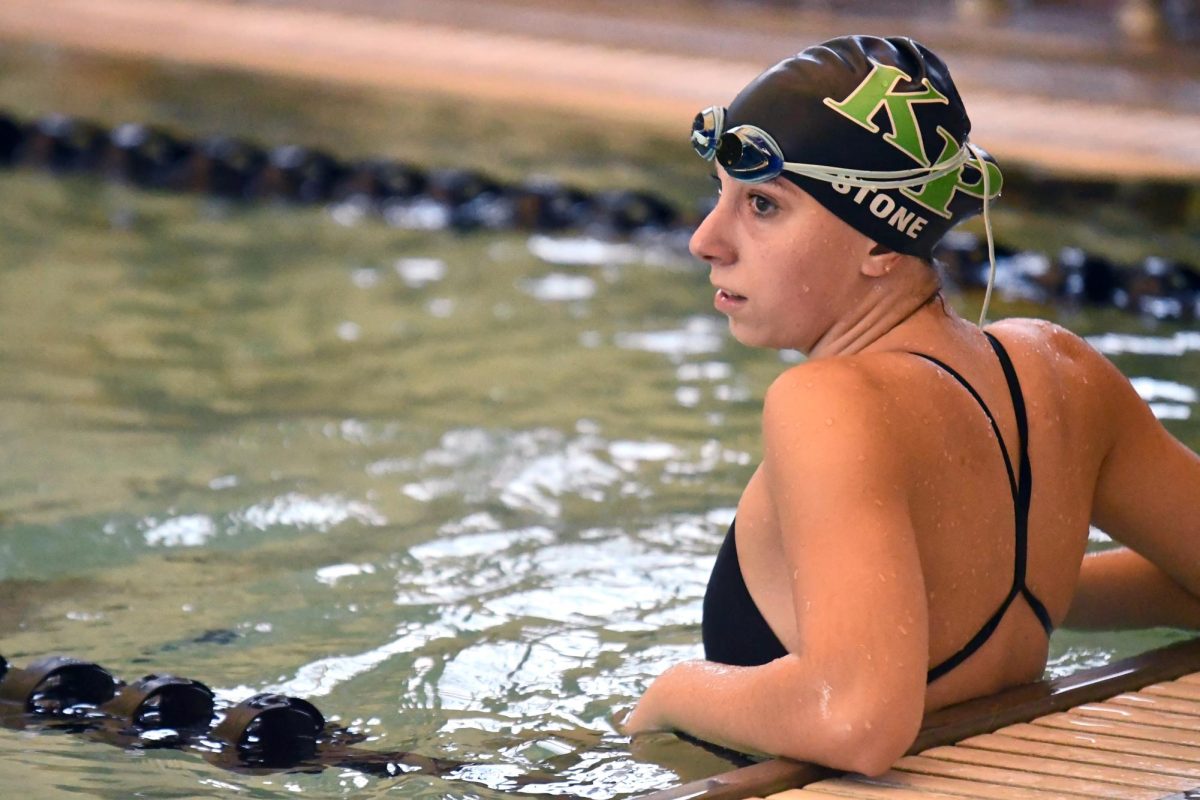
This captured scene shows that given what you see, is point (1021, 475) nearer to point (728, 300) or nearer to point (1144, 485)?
point (1144, 485)

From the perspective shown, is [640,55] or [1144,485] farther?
[640,55]

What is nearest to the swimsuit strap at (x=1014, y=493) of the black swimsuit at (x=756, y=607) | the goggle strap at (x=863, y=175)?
the black swimsuit at (x=756, y=607)

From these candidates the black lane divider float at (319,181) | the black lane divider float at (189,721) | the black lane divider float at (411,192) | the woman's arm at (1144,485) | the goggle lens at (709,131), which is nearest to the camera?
the goggle lens at (709,131)

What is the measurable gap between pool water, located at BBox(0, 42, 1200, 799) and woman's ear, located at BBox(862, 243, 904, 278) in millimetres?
731

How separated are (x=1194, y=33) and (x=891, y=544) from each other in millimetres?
9336

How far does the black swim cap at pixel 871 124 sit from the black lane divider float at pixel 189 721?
3.35 ft

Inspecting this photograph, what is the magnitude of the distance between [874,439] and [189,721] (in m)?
1.38

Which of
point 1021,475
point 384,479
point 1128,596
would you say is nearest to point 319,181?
point 384,479

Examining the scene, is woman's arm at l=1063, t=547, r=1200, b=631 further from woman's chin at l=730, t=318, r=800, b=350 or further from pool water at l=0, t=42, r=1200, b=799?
woman's chin at l=730, t=318, r=800, b=350

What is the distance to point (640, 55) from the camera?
32.0 ft

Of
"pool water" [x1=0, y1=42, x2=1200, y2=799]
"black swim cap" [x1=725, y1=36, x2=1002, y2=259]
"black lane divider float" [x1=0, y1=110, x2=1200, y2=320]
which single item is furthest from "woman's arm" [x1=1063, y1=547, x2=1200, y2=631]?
"black lane divider float" [x1=0, y1=110, x2=1200, y2=320]

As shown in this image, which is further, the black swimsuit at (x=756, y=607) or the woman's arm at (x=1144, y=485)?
the woman's arm at (x=1144, y=485)

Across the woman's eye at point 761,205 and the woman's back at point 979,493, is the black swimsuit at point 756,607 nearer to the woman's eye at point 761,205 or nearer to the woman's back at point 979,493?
the woman's back at point 979,493

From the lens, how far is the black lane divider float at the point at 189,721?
267 cm
